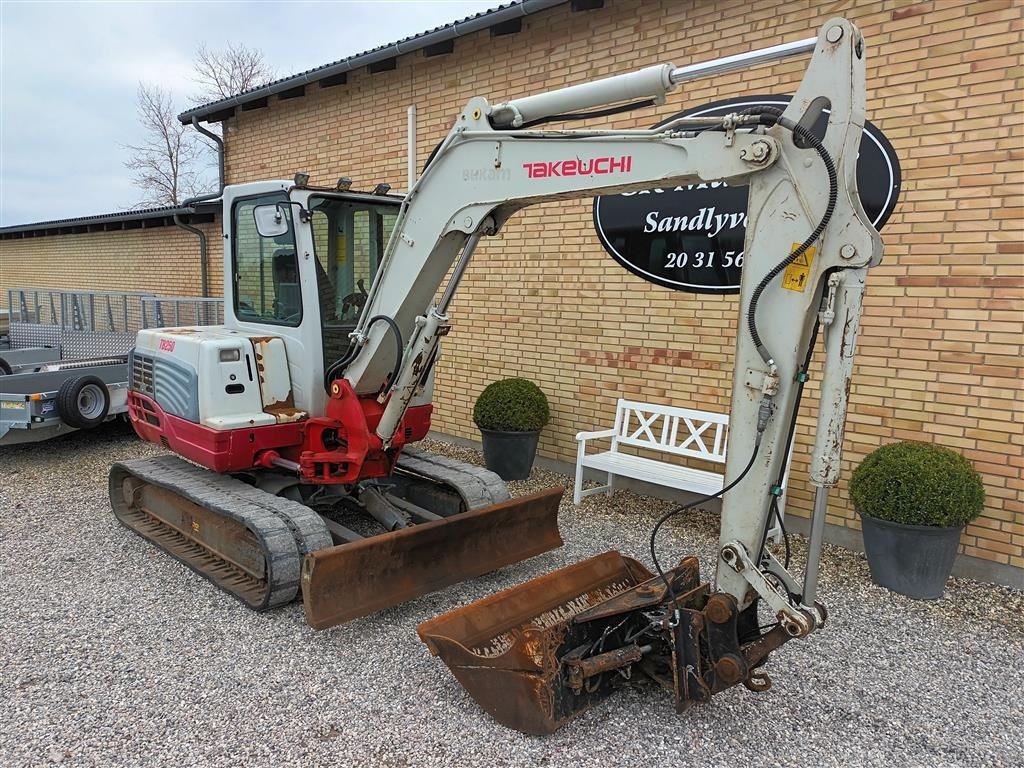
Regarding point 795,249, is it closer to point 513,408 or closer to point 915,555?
point 915,555

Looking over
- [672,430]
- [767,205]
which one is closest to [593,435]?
[672,430]

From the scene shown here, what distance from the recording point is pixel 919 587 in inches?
172

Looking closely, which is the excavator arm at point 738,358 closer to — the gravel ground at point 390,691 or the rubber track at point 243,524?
the gravel ground at point 390,691

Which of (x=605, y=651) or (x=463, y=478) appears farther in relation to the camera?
(x=463, y=478)

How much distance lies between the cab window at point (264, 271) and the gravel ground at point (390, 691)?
1.76 m

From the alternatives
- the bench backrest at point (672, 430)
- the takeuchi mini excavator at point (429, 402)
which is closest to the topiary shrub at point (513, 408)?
the bench backrest at point (672, 430)

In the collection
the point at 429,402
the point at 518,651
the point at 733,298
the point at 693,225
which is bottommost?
the point at 518,651

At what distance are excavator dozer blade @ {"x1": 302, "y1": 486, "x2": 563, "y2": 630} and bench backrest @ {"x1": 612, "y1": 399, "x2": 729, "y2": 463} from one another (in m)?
1.59

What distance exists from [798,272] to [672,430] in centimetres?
344

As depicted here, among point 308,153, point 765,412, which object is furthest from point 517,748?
point 308,153

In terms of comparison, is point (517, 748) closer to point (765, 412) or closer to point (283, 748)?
point (283, 748)

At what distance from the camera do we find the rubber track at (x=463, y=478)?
487 cm

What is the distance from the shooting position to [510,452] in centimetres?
670

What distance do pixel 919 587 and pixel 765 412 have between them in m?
2.49
